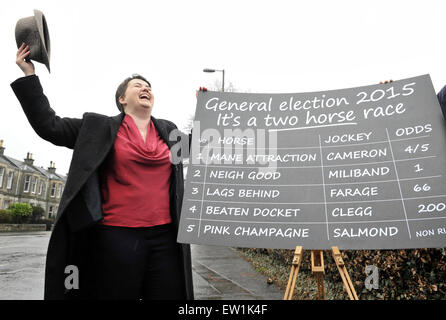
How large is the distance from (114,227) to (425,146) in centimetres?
227

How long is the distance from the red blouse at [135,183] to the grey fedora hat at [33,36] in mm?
650

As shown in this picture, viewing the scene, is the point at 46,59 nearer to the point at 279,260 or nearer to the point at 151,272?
the point at 151,272

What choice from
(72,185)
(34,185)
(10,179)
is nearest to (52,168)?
(34,185)

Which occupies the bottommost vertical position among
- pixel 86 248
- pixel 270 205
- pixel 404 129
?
pixel 86 248

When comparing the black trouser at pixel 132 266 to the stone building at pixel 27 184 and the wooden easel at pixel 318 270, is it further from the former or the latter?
the stone building at pixel 27 184

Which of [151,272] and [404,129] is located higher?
[404,129]

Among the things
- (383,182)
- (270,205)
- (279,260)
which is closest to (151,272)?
(270,205)

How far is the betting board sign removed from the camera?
2.17 m

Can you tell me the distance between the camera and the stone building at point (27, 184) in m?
37.7

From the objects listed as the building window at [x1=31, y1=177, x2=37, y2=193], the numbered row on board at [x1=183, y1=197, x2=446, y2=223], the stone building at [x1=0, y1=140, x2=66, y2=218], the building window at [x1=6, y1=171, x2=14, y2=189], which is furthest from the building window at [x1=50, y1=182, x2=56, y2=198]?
the numbered row on board at [x1=183, y1=197, x2=446, y2=223]

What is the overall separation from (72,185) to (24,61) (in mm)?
812

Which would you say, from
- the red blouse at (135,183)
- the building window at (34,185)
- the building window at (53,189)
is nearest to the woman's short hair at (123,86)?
the red blouse at (135,183)

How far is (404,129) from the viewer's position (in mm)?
2385

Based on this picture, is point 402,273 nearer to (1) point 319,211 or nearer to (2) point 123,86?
(1) point 319,211
